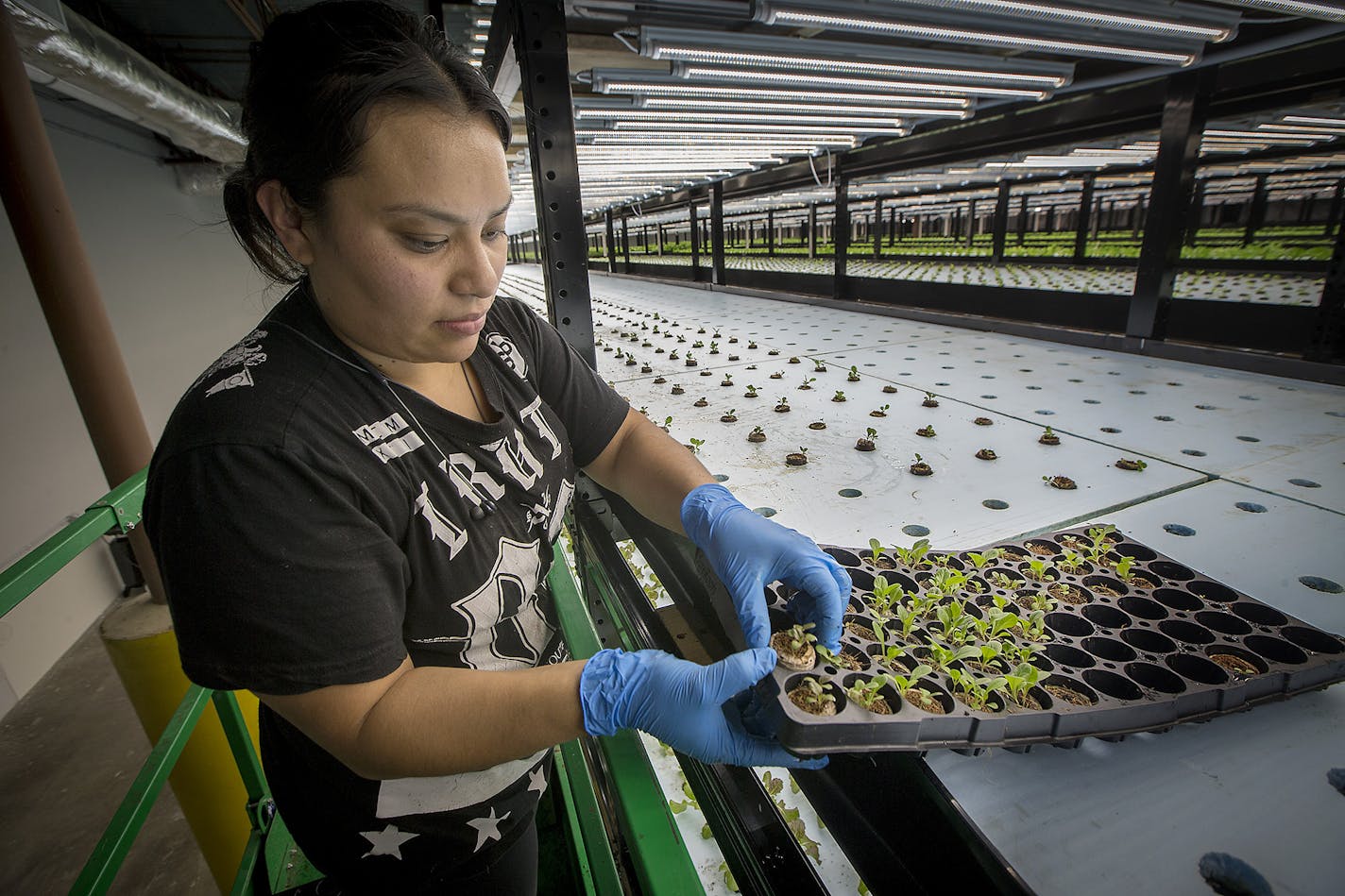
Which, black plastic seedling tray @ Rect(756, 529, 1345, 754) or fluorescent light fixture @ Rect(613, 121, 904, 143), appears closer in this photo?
black plastic seedling tray @ Rect(756, 529, 1345, 754)

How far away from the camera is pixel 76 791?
114 inches

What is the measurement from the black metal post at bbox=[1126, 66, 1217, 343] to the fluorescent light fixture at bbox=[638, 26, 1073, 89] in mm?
1218

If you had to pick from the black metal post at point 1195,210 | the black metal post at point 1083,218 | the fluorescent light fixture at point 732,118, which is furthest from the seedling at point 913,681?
the black metal post at point 1083,218

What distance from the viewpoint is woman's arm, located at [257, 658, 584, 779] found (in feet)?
2.54

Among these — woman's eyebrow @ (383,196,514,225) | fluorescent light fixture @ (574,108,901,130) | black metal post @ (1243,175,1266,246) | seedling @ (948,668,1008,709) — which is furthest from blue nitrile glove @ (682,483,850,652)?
black metal post @ (1243,175,1266,246)

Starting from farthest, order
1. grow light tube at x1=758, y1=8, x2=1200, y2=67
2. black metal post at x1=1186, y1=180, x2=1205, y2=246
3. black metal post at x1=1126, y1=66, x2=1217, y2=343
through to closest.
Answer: black metal post at x1=1186, y1=180, x2=1205, y2=246
black metal post at x1=1126, y1=66, x2=1217, y2=343
grow light tube at x1=758, y1=8, x2=1200, y2=67

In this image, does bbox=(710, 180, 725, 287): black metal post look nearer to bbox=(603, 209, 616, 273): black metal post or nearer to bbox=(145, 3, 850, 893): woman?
bbox=(603, 209, 616, 273): black metal post

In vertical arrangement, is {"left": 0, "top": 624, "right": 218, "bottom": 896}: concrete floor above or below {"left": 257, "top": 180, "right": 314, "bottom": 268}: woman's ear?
below

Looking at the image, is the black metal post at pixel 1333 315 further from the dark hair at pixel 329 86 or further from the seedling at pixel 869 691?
the dark hair at pixel 329 86

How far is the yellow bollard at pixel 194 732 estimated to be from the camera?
6.66 feet

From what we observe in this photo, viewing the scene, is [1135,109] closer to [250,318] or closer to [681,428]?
[681,428]

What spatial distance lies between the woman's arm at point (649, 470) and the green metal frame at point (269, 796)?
319mm

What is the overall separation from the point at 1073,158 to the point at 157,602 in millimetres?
9610

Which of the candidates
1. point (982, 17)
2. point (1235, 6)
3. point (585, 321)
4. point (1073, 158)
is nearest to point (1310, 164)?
point (1073, 158)
